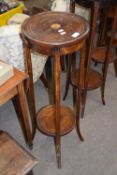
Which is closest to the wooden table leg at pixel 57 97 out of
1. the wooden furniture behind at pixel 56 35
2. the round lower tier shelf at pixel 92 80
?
the wooden furniture behind at pixel 56 35

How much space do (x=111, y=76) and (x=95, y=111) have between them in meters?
0.56

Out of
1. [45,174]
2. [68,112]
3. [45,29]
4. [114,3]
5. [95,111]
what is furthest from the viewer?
[95,111]

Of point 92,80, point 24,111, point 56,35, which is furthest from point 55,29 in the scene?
point 92,80

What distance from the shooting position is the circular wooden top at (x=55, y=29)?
1.15 meters

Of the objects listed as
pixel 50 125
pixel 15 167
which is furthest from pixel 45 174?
pixel 15 167

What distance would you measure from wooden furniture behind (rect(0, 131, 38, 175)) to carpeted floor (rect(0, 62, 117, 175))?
16.1 inches

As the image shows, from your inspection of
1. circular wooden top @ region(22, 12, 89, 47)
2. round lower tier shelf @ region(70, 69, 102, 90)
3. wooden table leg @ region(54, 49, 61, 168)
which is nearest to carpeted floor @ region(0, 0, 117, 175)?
wooden table leg @ region(54, 49, 61, 168)

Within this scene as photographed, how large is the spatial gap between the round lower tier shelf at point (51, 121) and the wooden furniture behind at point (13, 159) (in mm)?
354

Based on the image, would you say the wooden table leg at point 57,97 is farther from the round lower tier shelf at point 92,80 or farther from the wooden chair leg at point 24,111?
the round lower tier shelf at point 92,80

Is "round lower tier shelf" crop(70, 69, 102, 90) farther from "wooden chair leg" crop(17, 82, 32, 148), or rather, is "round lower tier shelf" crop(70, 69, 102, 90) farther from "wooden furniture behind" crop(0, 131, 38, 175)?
"wooden furniture behind" crop(0, 131, 38, 175)

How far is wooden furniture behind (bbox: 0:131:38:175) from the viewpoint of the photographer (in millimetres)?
1169

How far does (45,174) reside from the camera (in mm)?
1559

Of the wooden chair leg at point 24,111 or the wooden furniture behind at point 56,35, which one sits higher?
the wooden furniture behind at point 56,35

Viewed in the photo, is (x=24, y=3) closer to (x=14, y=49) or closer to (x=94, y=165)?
(x=14, y=49)
